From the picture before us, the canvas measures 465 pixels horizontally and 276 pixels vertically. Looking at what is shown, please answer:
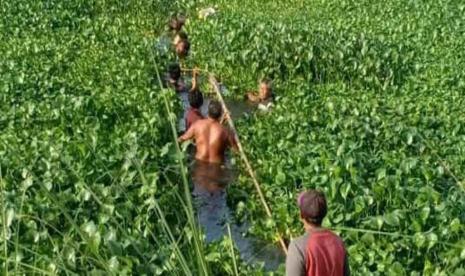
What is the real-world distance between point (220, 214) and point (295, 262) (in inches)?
198

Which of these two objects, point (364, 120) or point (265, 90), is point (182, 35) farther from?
point (364, 120)

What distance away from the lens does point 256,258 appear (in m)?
9.01

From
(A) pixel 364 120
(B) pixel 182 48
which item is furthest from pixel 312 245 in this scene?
(B) pixel 182 48

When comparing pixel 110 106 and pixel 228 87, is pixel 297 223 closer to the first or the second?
pixel 110 106

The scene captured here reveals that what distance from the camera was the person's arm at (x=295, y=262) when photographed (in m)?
5.50

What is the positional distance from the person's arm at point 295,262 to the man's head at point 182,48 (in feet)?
44.0

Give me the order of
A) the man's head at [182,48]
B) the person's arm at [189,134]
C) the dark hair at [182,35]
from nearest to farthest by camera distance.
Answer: the person's arm at [189,134]
the man's head at [182,48]
the dark hair at [182,35]

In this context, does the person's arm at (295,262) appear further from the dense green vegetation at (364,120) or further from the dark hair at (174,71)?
the dark hair at (174,71)

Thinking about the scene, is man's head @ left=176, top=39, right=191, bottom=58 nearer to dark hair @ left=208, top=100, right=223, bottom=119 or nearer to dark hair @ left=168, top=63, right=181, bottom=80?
dark hair @ left=168, top=63, right=181, bottom=80

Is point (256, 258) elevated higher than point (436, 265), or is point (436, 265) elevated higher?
point (436, 265)

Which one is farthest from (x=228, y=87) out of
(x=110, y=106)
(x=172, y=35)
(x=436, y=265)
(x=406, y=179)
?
(x=436, y=265)

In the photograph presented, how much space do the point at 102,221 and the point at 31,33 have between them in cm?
1230

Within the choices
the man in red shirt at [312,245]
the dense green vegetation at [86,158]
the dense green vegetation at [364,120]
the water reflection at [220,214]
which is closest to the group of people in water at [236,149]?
the man in red shirt at [312,245]

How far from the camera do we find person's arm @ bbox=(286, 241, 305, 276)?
5.50 m
